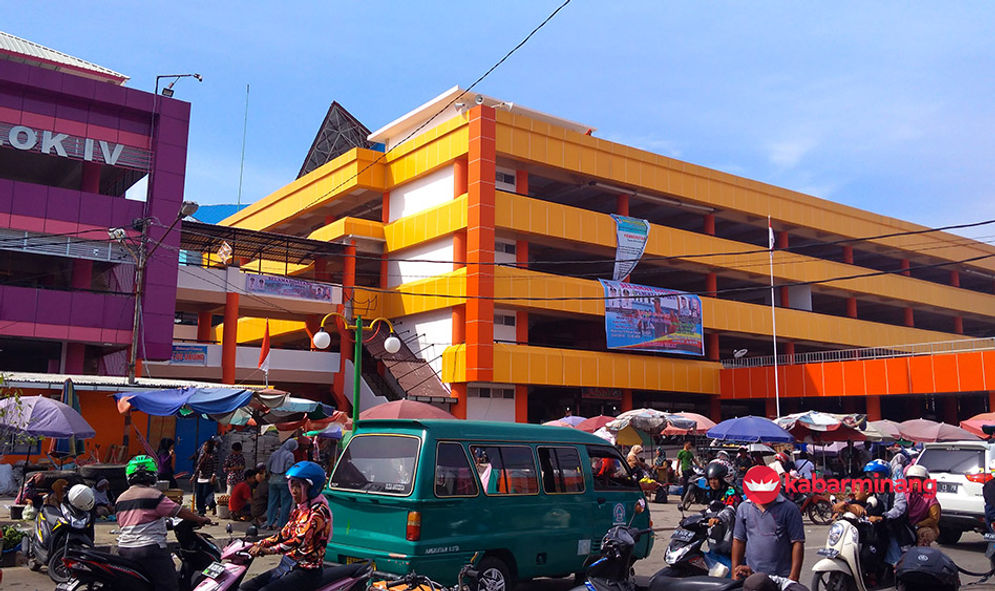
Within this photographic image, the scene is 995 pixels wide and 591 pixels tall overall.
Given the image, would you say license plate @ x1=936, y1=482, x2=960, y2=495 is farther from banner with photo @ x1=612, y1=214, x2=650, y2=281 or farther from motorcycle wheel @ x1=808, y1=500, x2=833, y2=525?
banner with photo @ x1=612, y1=214, x2=650, y2=281

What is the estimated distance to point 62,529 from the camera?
10312mm

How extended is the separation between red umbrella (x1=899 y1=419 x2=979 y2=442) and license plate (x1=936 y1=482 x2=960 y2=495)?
1044 cm

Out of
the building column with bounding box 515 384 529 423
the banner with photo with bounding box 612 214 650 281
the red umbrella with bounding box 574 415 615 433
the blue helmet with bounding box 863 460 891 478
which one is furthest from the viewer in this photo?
the banner with photo with bounding box 612 214 650 281

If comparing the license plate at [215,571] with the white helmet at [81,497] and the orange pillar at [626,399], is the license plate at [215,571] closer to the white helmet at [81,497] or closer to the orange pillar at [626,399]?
the white helmet at [81,497]

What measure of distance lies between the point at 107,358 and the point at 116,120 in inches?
369

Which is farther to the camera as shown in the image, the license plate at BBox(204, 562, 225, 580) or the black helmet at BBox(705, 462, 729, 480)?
the black helmet at BBox(705, 462, 729, 480)

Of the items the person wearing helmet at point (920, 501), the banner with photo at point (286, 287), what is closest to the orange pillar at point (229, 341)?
the banner with photo at point (286, 287)

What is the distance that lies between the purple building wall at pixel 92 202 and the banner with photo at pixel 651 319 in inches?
764

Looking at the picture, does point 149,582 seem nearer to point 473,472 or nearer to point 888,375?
point 473,472

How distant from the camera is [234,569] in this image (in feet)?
20.7

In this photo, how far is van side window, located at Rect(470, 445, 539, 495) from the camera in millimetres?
8797

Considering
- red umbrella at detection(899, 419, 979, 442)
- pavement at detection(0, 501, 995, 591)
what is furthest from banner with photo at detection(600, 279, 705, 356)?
pavement at detection(0, 501, 995, 591)

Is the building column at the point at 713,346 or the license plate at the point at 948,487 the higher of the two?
the building column at the point at 713,346

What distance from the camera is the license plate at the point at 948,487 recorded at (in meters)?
14.6
